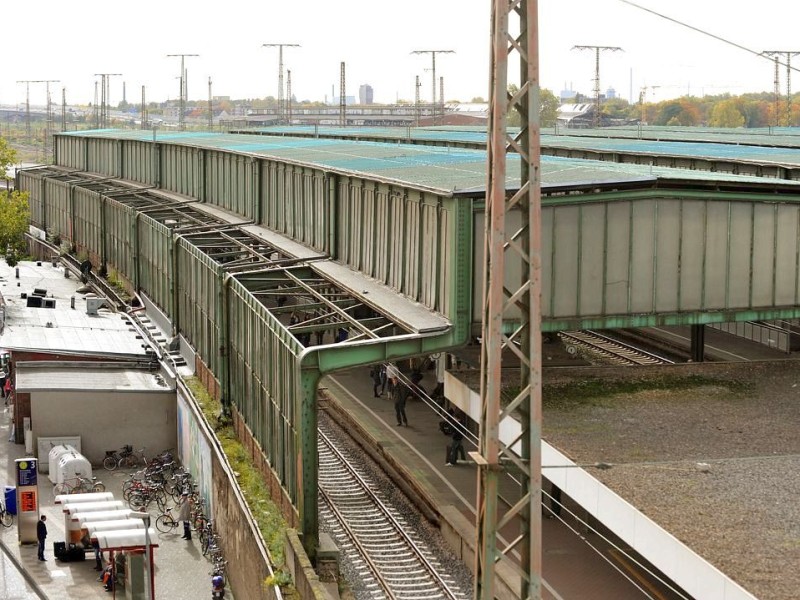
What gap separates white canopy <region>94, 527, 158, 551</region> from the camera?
87.6 feet

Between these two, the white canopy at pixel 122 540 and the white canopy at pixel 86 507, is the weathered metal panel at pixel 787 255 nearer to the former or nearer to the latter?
the white canopy at pixel 122 540

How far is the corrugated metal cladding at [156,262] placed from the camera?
A: 145ft

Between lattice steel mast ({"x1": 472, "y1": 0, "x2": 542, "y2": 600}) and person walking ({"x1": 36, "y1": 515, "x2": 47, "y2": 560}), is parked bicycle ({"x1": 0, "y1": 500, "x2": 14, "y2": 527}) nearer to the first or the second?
person walking ({"x1": 36, "y1": 515, "x2": 47, "y2": 560})

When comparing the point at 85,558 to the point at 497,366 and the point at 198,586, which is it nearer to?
the point at 198,586

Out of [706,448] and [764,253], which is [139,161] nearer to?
[764,253]

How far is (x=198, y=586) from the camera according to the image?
91.3ft

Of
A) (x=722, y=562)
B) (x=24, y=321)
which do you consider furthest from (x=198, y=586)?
(x=24, y=321)

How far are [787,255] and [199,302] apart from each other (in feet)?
56.7

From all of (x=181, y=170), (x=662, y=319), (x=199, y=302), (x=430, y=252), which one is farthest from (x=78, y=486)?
(x=181, y=170)

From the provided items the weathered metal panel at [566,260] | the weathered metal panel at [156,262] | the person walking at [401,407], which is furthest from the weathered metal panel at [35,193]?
the weathered metal panel at [566,260]

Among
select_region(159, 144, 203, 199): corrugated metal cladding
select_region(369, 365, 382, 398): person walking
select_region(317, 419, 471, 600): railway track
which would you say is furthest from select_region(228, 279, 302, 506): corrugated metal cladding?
select_region(159, 144, 203, 199): corrugated metal cladding

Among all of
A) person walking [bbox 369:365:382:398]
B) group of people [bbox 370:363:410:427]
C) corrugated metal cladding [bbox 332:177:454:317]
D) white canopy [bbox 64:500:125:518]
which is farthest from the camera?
person walking [bbox 369:365:382:398]

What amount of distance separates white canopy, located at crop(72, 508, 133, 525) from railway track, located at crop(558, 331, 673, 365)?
13.9 m

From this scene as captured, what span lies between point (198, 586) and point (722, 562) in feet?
47.9
